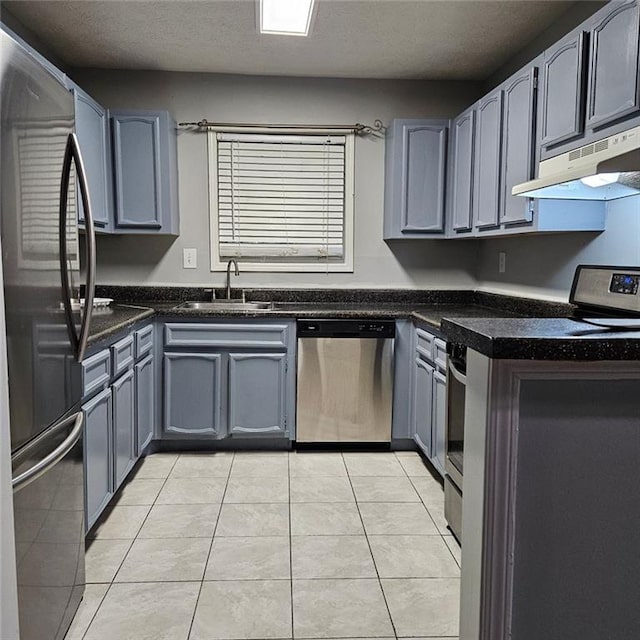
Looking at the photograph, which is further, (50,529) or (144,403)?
(144,403)

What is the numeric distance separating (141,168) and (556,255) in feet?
8.18

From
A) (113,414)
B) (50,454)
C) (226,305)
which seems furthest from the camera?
(226,305)

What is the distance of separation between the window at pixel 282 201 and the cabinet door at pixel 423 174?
0.44 m

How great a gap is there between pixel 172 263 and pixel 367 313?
144 centimetres

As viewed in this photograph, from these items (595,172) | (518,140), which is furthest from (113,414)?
(518,140)

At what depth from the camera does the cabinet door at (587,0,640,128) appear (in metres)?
1.91

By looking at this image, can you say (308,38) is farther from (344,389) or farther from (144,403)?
(144,403)

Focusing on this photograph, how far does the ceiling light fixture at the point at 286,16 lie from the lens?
258 cm

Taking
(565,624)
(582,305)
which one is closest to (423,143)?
(582,305)

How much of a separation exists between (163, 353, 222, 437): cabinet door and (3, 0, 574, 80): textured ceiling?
5.98ft

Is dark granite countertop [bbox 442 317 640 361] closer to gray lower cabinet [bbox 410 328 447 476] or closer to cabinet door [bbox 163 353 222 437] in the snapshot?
gray lower cabinet [bbox 410 328 447 476]

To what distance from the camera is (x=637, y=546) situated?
54.4 inches

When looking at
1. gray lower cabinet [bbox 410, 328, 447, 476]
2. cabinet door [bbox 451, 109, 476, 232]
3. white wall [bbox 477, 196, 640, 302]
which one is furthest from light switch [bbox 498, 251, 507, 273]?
gray lower cabinet [bbox 410, 328, 447, 476]

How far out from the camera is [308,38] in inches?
129
